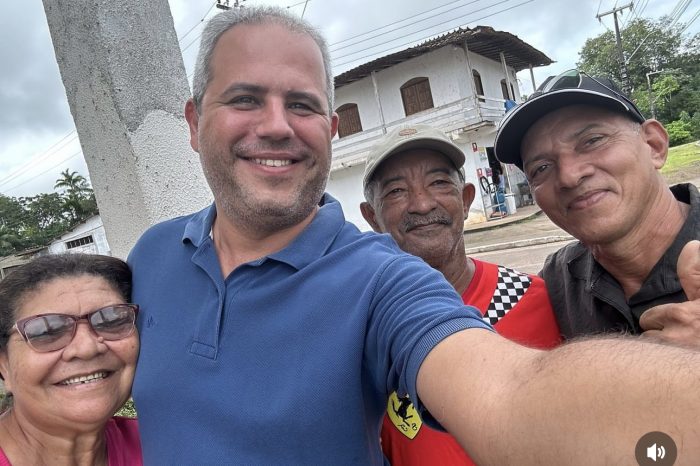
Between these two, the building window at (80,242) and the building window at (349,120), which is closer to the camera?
the building window at (349,120)

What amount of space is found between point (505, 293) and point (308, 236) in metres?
0.83

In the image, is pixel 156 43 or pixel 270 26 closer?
pixel 270 26

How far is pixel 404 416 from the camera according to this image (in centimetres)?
159

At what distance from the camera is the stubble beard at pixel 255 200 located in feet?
5.06

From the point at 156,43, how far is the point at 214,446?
1.94 meters

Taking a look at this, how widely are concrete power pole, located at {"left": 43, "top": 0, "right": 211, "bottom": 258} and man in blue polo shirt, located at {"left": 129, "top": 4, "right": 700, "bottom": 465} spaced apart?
0.49m

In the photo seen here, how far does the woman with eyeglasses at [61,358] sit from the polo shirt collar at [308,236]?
1.15ft

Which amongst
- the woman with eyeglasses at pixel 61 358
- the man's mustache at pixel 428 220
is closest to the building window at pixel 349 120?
the man's mustache at pixel 428 220

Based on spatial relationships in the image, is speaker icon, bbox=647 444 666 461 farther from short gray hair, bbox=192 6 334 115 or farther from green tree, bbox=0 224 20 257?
green tree, bbox=0 224 20 257

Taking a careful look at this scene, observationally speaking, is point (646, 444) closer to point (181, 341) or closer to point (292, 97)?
point (181, 341)

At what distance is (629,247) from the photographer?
1626 millimetres

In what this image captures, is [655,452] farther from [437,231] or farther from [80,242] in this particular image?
[80,242]

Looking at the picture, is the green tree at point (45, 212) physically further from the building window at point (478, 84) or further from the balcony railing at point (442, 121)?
the building window at point (478, 84)

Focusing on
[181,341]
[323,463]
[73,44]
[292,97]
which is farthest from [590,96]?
[73,44]
